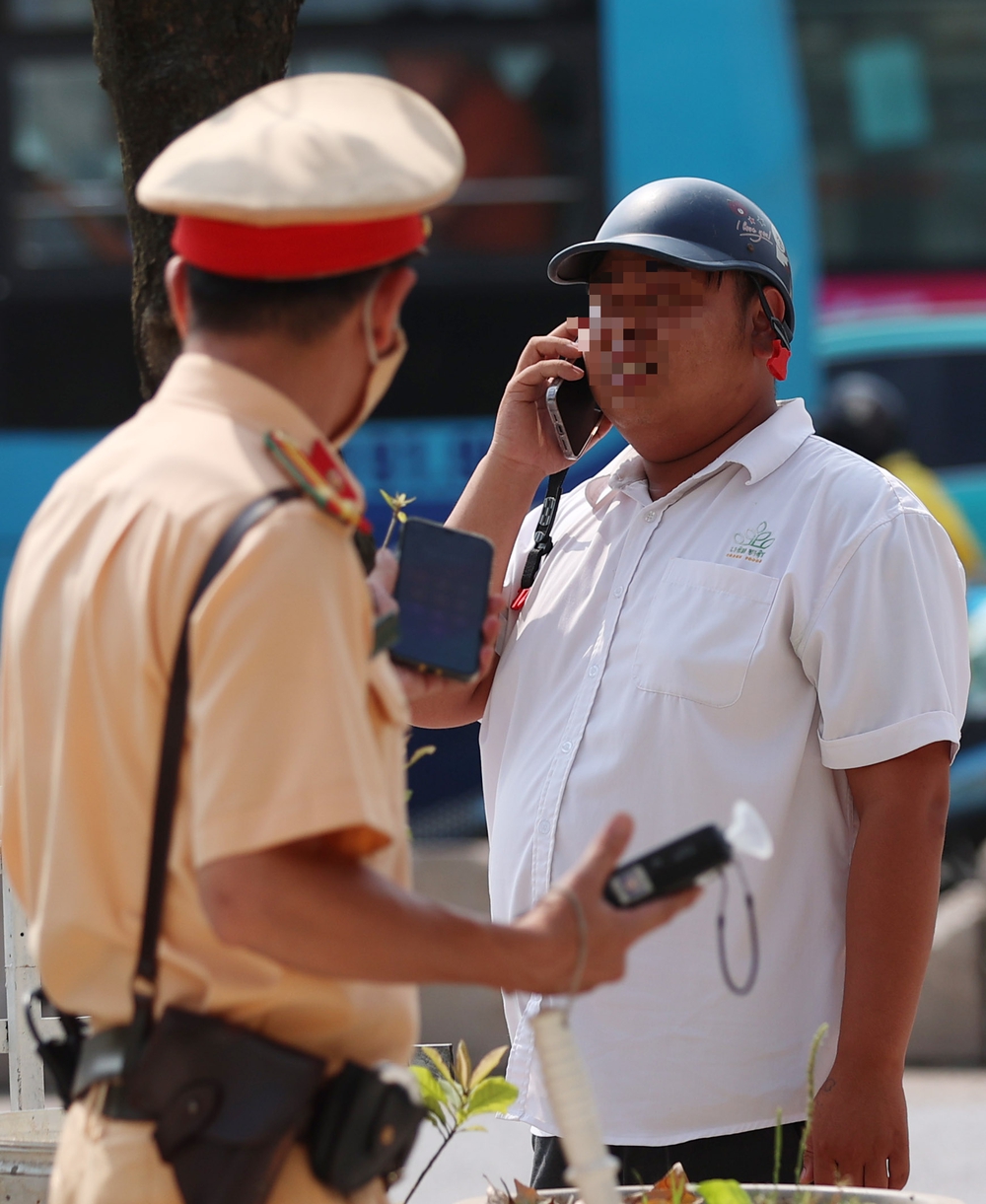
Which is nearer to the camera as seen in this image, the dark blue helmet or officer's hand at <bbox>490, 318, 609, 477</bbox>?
the dark blue helmet

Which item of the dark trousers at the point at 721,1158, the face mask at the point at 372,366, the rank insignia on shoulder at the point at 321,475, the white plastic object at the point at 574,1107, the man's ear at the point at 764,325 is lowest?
the dark trousers at the point at 721,1158

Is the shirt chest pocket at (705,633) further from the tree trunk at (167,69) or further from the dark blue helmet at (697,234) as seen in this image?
the tree trunk at (167,69)

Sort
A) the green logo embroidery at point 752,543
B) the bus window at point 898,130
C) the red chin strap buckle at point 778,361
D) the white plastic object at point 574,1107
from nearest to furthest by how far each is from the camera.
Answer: the white plastic object at point 574,1107
the green logo embroidery at point 752,543
the red chin strap buckle at point 778,361
the bus window at point 898,130

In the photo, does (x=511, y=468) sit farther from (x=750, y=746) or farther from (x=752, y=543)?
(x=750, y=746)

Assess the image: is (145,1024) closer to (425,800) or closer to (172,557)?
(172,557)

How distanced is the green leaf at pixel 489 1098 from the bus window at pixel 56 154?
17.7 ft

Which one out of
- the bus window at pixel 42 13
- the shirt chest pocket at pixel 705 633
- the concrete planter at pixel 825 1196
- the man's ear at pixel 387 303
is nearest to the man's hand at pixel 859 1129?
the concrete planter at pixel 825 1196

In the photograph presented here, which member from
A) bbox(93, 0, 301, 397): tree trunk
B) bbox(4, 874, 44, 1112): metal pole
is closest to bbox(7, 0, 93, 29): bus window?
bbox(93, 0, 301, 397): tree trunk

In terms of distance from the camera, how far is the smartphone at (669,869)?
137 cm

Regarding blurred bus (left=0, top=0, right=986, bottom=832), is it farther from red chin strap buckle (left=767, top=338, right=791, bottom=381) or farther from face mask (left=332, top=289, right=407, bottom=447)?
face mask (left=332, top=289, right=407, bottom=447)

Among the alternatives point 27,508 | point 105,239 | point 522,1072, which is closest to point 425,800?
point 27,508

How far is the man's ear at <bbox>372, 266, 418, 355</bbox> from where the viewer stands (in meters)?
1.44

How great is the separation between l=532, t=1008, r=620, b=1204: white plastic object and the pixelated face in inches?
48.0

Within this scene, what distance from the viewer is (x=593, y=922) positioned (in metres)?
1.35
